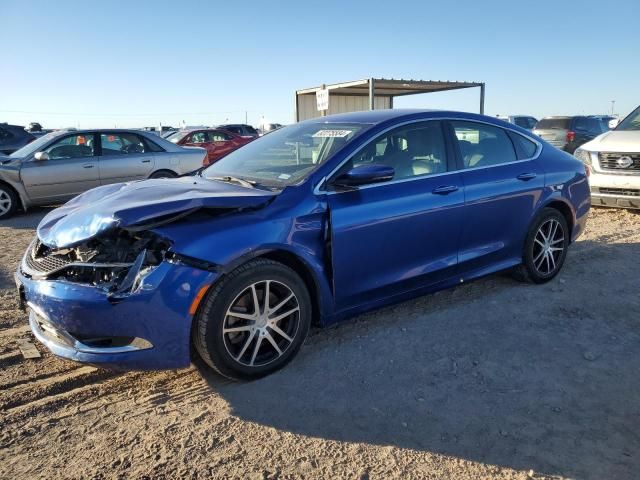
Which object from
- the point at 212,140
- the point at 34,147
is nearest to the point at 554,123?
the point at 212,140

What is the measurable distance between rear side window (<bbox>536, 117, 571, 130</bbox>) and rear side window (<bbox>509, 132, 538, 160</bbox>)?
1228cm

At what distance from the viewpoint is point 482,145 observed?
4.39 metres

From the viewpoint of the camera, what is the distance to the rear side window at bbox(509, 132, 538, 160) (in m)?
4.65

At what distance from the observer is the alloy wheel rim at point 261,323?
3088 mm

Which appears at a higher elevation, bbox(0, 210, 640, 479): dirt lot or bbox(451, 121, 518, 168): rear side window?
bbox(451, 121, 518, 168): rear side window

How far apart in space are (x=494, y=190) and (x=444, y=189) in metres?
0.59

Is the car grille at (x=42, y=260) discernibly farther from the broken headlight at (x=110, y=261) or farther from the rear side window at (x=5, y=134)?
the rear side window at (x=5, y=134)

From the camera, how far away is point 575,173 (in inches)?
196

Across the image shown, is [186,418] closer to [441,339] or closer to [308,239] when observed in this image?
[308,239]

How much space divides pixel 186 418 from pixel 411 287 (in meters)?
1.83

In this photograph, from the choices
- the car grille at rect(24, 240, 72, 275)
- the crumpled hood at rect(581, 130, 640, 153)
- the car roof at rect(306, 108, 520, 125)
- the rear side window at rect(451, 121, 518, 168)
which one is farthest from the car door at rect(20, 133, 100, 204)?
the crumpled hood at rect(581, 130, 640, 153)

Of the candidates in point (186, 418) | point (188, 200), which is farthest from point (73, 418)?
point (188, 200)

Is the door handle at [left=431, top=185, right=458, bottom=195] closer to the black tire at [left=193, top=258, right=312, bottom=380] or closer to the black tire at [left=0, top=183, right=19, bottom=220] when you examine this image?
the black tire at [left=193, top=258, right=312, bottom=380]

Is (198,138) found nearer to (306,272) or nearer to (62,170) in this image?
(62,170)
